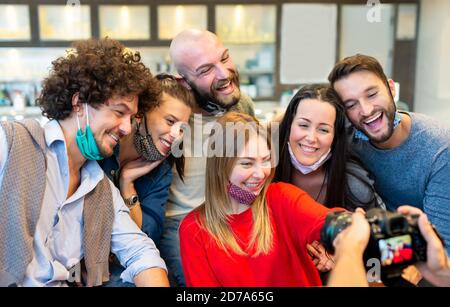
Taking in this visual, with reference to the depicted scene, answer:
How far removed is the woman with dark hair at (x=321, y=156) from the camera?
3.14ft

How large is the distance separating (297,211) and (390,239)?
0.25 metres

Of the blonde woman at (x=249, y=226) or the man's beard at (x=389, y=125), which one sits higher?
the man's beard at (x=389, y=125)

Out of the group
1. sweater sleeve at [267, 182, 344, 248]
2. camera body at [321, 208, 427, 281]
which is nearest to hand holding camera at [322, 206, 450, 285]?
camera body at [321, 208, 427, 281]

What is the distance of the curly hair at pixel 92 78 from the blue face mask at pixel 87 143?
5cm

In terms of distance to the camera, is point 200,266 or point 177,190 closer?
point 200,266

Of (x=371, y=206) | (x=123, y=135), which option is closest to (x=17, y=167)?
(x=123, y=135)

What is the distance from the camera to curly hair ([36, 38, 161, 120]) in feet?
2.98

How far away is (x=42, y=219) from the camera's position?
0.91 meters

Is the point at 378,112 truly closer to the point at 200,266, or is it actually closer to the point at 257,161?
the point at 257,161

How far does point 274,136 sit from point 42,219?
52cm

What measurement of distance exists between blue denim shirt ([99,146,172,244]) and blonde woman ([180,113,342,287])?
3.8 inches

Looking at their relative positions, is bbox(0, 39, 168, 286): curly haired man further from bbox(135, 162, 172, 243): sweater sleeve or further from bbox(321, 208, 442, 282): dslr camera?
bbox(321, 208, 442, 282): dslr camera
